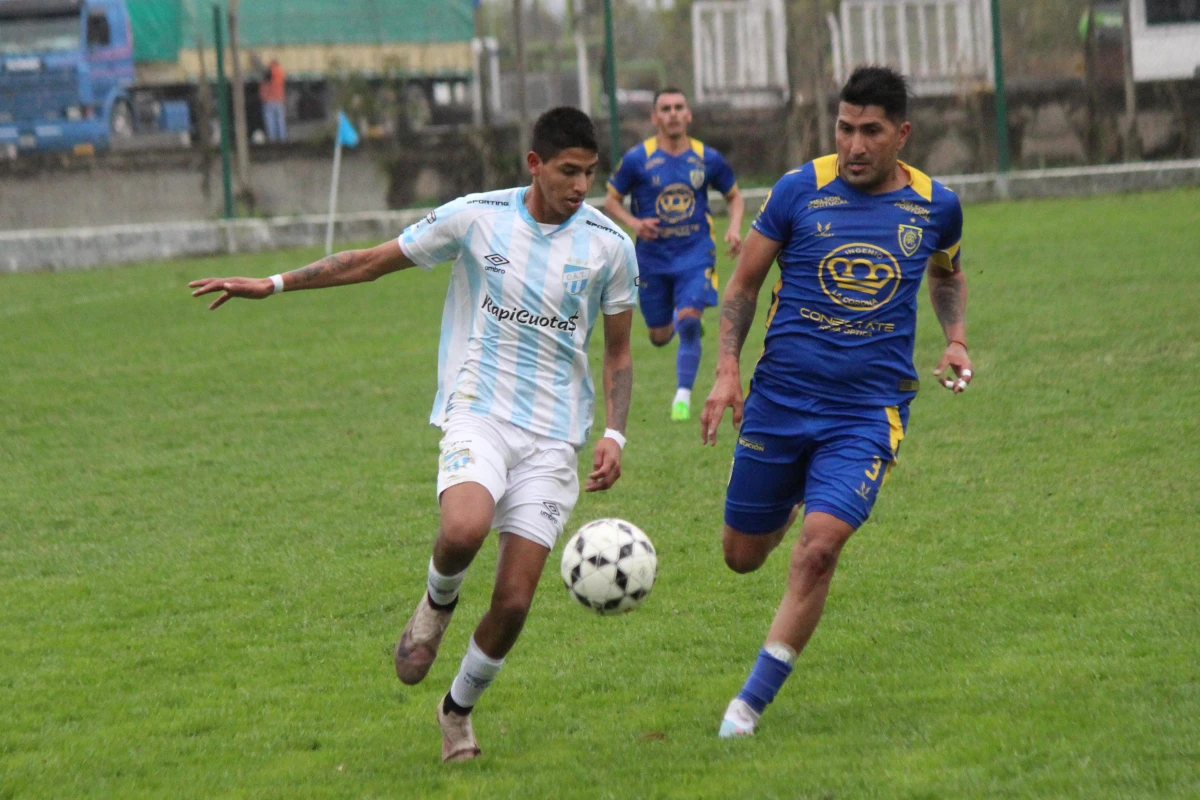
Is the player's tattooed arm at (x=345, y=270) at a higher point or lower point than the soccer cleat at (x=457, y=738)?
higher

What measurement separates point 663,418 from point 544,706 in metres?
5.45

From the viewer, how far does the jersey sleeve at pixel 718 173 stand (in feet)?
38.5

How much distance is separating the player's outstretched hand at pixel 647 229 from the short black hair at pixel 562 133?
587cm

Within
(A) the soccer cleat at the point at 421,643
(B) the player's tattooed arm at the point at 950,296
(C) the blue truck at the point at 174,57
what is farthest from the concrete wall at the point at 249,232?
(A) the soccer cleat at the point at 421,643

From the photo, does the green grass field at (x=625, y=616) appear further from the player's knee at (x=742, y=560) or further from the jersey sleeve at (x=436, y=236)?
the jersey sleeve at (x=436, y=236)

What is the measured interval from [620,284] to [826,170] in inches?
31.6

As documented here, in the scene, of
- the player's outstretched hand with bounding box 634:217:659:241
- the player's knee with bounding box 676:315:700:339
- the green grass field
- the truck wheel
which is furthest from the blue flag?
the player's knee with bounding box 676:315:700:339

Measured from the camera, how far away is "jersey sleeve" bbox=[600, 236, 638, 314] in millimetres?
5355

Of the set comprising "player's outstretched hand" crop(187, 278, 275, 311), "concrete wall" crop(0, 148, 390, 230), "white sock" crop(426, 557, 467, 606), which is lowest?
"white sock" crop(426, 557, 467, 606)

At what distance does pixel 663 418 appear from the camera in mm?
10891

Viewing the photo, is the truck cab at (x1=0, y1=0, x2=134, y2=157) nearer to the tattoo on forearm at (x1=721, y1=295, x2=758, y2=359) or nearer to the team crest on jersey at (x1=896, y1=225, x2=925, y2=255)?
the tattoo on forearm at (x1=721, y1=295, x2=758, y2=359)

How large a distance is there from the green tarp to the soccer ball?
18.3m

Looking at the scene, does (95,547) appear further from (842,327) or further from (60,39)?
(60,39)

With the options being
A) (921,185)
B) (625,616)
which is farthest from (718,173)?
(921,185)
